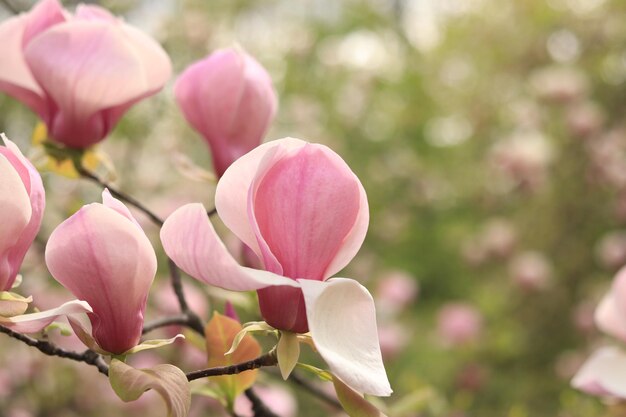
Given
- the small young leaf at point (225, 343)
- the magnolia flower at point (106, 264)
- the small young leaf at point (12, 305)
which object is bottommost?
the small young leaf at point (225, 343)

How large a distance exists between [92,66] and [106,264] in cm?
16

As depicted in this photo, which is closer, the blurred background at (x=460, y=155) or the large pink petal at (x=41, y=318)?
the large pink petal at (x=41, y=318)

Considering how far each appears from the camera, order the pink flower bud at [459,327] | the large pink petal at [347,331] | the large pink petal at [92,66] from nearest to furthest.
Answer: the large pink petal at [347,331]
the large pink petal at [92,66]
the pink flower bud at [459,327]

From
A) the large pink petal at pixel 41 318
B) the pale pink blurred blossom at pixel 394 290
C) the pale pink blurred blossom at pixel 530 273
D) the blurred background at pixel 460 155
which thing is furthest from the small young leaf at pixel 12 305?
the pale pink blurred blossom at pixel 530 273

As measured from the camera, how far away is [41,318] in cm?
33

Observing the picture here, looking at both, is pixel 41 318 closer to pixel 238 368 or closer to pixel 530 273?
pixel 238 368

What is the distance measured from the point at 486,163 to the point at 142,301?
2.37 m

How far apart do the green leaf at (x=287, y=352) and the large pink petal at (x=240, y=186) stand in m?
0.05

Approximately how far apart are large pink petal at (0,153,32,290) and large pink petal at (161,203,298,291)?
59 mm

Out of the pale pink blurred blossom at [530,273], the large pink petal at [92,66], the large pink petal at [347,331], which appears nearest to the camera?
the large pink petal at [347,331]

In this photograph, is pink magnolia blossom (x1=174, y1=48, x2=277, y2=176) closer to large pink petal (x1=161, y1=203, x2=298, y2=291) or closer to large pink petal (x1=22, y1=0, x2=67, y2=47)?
large pink petal (x1=22, y1=0, x2=67, y2=47)

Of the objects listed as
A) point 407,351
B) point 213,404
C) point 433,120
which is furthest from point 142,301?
point 433,120

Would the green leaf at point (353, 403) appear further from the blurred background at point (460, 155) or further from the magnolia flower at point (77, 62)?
the blurred background at point (460, 155)

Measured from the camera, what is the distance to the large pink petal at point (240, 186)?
33cm
